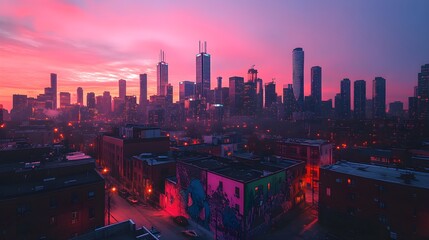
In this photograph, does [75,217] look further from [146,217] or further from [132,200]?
[132,200]

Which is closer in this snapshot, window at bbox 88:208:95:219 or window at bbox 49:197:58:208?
window at bbox 49:197:58:208

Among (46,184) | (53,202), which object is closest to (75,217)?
(53,202)

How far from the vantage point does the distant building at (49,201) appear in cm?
2730

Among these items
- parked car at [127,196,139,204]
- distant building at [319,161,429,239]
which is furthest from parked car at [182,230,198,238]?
distant building at [319,161,429,239]

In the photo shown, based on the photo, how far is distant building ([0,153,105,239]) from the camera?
89.6ft

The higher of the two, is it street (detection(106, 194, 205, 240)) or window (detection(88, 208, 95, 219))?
window (detection(88, 208, 95, 219))

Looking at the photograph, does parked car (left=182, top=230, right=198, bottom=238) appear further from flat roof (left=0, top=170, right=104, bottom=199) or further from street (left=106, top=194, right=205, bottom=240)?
flat roof (left=0, top=170, right=104, bottom=199)

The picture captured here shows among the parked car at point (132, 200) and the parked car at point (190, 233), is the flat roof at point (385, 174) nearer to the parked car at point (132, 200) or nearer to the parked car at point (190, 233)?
the parked car at point (190, 233)

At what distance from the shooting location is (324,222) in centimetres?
3731

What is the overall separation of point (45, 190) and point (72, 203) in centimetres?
402

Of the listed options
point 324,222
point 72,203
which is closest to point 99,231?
point 72,203

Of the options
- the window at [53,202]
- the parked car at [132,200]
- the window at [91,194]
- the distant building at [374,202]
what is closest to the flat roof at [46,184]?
the window at [53,202]

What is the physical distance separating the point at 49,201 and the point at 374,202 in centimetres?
4772

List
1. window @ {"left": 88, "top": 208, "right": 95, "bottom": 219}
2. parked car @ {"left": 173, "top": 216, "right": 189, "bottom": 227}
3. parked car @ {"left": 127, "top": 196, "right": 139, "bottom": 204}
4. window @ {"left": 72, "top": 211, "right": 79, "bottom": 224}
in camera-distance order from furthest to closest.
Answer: parked car @ {"left": 127, "top": 196, "right": 139, "bottom": 204}, parked car @ {"left": 173, "top": 216, "right": 189, "bottom": 227}, window @ {"left": 88, "top": 208, "right": 95, "bottom": 219}, window @ {"left": 72, "top": 211, "right": 79, "bottom": 224}
